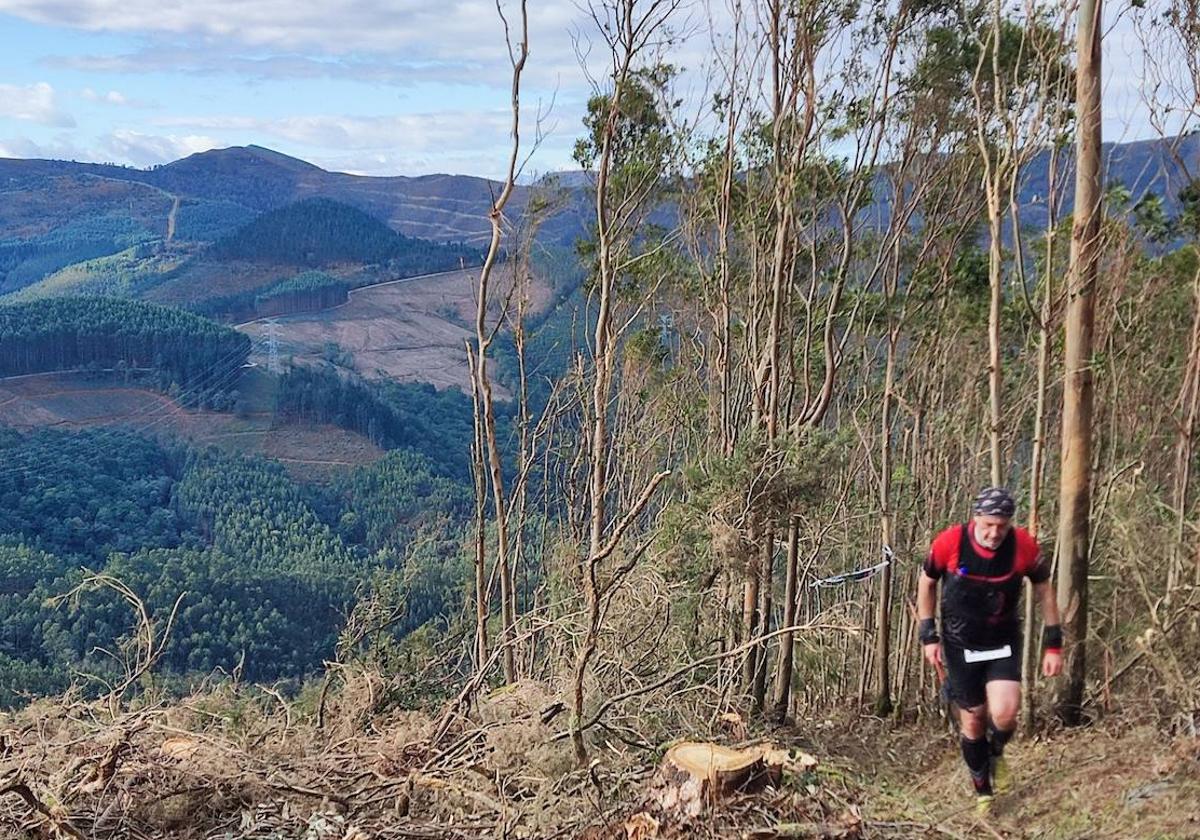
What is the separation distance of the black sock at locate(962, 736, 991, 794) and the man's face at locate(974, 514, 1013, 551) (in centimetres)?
94

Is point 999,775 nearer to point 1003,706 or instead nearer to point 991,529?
point 1003,706

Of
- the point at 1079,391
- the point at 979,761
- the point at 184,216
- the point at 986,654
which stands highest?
the point at 184,216

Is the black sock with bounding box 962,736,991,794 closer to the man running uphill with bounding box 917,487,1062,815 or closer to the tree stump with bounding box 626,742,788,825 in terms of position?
the man running uphill with bounding box 917,487,1062,815

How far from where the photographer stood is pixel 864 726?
1135 cm

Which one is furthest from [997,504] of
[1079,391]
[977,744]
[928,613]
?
[1079,391]

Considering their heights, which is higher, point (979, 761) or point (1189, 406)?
point (1189, 406)

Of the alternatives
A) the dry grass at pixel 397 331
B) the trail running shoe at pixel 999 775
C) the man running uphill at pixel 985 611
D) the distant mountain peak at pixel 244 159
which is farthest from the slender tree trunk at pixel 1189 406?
→ the distant mountain peak at pixel 244 159

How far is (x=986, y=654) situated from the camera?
12.8 ft

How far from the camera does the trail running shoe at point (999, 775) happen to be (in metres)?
4.24

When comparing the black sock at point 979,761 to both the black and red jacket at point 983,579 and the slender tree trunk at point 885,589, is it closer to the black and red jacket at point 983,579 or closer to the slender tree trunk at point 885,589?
the black and red jacket at point 983,579

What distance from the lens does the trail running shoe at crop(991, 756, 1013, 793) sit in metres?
4.24

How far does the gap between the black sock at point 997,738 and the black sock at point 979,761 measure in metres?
0.03

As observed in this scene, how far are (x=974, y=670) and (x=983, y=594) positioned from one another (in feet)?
1.15

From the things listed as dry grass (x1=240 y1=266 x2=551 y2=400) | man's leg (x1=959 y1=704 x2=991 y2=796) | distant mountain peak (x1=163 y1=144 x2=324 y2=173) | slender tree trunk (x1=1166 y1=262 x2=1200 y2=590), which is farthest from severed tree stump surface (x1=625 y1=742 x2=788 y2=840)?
distant mountain peak (x1=163 y1=144 x2=324 y2=173)
